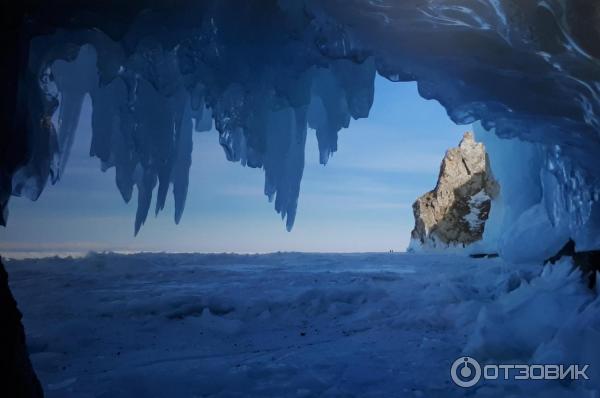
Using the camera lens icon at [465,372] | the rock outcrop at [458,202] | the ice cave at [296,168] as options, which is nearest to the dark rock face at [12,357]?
the ice cave at [296,168]

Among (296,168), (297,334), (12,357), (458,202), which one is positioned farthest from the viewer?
(458,202)

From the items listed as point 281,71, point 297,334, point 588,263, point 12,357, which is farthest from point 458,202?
point 12,357

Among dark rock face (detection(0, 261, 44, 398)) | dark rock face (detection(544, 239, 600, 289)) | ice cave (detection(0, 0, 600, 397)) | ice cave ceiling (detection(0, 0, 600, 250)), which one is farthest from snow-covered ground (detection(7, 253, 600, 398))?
ice cave ceiling (detection(0, 0, 600, 250))

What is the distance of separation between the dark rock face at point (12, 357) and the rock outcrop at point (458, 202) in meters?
27.5

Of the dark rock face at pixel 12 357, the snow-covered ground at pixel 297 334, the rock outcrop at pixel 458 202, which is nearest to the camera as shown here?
the dark rock face at pixel 12 357

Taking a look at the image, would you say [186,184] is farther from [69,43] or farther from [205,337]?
[205,337]

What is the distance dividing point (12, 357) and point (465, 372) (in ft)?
10.5

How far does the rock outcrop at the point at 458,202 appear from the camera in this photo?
91.1 ft

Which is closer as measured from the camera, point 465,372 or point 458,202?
point 465,372

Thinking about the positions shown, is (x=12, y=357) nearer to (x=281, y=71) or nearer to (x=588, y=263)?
(x=281, y=71)

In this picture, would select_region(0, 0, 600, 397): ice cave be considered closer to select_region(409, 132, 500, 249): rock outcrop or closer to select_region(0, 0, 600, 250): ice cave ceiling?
select_region(0, 0, 600, 250): ice cave ceiling

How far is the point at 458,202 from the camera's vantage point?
28.5 metres

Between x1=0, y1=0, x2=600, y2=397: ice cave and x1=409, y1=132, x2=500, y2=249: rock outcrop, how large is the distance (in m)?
19.9

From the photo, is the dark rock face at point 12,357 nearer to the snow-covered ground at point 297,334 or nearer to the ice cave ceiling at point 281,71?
the snow-covered ground at point 297,334
